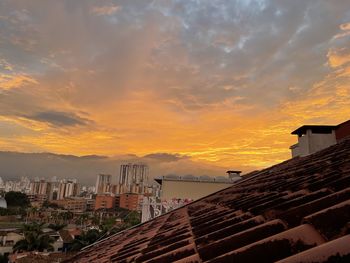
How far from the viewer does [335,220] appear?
1.37 m

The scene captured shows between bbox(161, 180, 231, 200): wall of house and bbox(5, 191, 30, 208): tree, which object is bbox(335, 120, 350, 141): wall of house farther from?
bbox(5, 191, 30, 208): tree

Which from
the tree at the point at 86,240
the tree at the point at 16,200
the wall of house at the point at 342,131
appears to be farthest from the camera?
the tree at the point at 16,200

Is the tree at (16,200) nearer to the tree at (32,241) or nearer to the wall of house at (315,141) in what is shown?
the tree at (32,241)

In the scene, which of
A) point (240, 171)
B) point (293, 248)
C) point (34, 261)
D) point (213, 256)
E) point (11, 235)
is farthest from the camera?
point (11, 235)

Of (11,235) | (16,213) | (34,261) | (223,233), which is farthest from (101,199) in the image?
(223,233)

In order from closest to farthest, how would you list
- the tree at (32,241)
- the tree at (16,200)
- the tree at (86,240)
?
the tree at (32,241), the tree at (86,240), the tree at (16,200)

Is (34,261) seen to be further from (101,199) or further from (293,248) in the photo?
(101,199)

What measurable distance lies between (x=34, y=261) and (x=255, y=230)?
31083 mm

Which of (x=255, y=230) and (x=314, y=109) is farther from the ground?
(x=314, y=109)

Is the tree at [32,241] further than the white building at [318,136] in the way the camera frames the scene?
Yes

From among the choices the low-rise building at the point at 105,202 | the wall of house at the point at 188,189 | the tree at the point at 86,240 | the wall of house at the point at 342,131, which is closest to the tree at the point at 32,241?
the tree at the point at 86,240

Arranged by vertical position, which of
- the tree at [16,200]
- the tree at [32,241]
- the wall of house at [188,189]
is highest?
the tree at [16,200]

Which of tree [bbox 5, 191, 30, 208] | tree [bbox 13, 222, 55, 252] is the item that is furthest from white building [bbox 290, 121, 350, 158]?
tree [bbox 5, 191, 30, 208]

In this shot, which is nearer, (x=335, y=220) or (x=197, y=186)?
(x=335, y=220)
